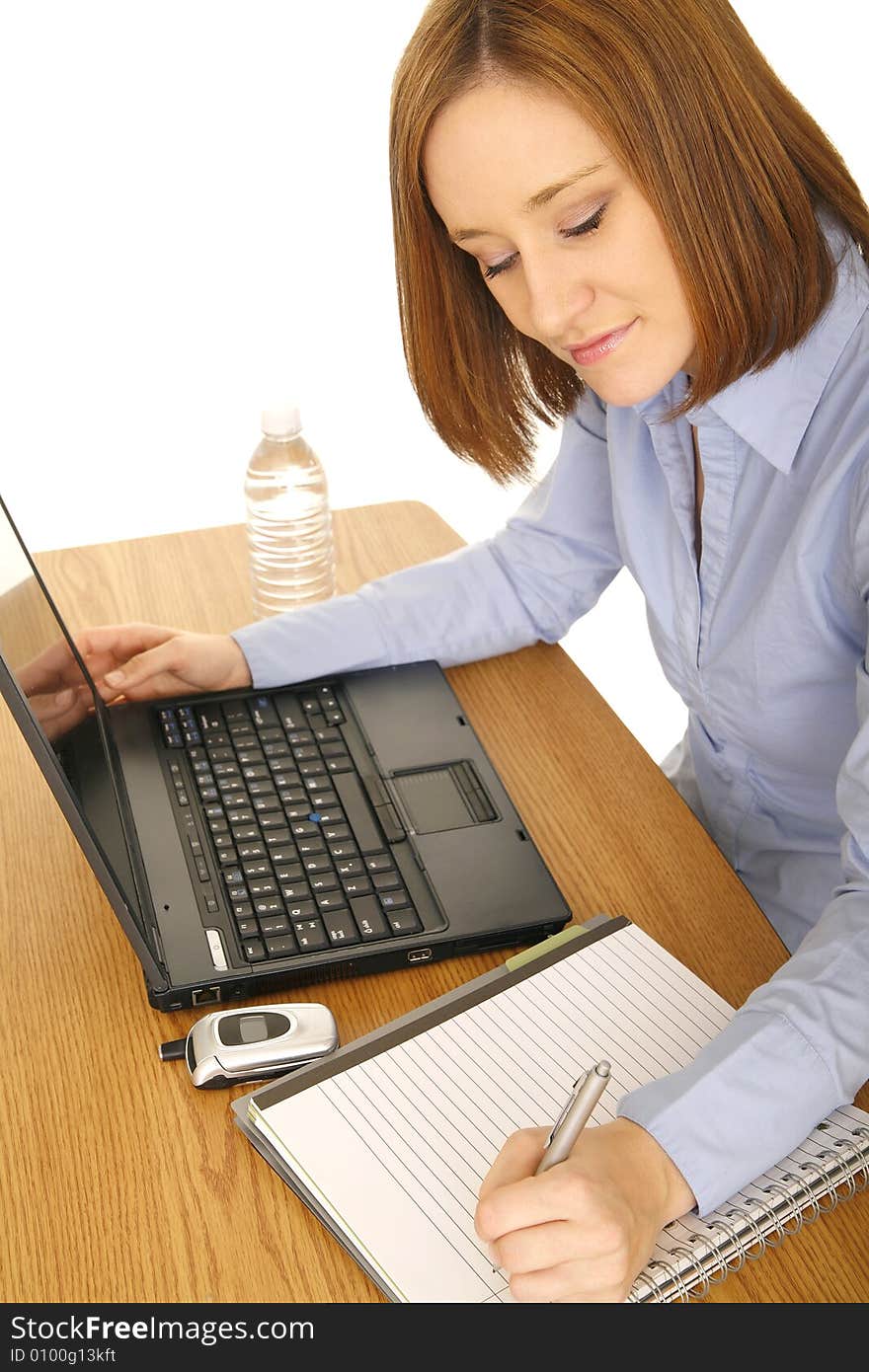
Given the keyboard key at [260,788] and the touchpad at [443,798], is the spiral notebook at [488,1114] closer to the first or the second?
the touchpad at [443,798]

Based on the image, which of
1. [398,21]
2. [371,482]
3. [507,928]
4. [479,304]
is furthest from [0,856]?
[398,21]

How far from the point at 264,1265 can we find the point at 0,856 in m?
0.44

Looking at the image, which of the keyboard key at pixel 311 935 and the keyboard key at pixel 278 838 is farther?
the keyboard key at pixel 278 838

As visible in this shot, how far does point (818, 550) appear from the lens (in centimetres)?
103

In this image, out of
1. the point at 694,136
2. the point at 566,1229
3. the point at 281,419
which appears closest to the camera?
the point at 566,1229

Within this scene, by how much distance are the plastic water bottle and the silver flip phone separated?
643mm

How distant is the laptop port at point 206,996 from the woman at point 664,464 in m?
0.25

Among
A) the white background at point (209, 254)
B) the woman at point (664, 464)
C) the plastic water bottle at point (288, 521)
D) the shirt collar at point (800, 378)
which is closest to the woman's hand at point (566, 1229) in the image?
the woman at point (664, 464)

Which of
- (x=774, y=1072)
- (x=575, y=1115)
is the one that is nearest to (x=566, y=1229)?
(x=575, y=1115)

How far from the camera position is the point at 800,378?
41.5 inches

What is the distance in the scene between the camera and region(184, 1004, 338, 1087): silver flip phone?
0.85 m

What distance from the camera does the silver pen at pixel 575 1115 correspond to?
72 centimetres

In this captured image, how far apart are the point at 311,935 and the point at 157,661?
365mm

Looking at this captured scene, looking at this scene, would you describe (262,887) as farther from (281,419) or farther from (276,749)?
(281,419)
